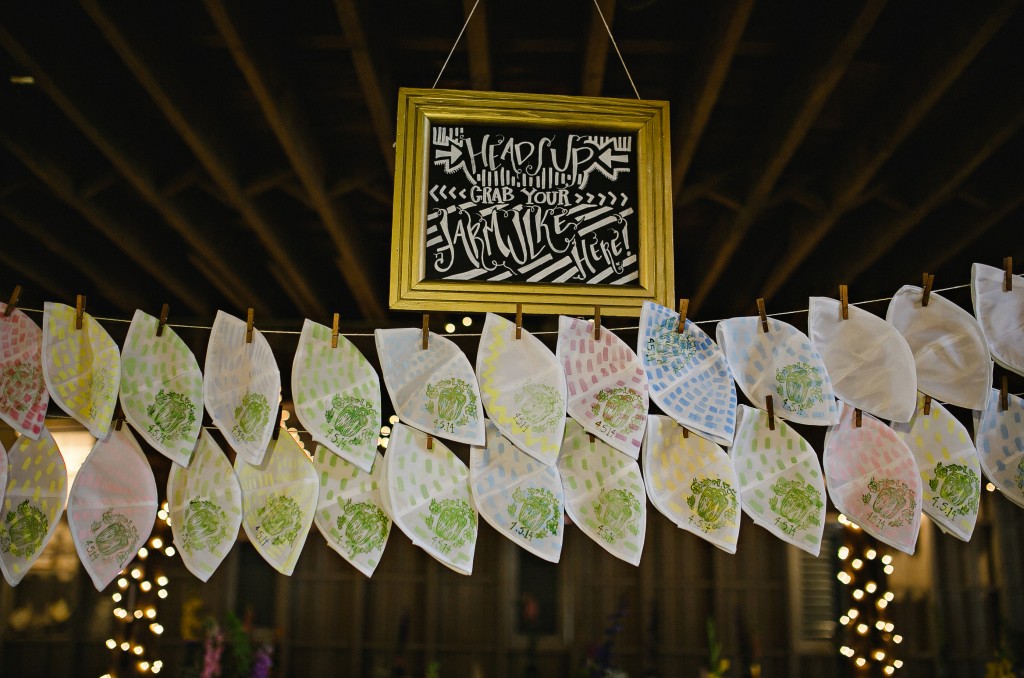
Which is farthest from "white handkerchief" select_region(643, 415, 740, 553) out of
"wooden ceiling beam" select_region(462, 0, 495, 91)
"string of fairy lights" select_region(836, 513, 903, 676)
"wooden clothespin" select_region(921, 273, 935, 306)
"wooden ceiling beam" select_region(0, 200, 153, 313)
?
"string of fairy lights" select_region(836, 513, 903, 676)

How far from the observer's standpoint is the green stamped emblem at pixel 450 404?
6.57 feet

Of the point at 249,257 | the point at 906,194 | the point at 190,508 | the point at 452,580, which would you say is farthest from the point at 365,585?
the point at 906,194

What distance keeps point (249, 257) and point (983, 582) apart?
18.0 feet

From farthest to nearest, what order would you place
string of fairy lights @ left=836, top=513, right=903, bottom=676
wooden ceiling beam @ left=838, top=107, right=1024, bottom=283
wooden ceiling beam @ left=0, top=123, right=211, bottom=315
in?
string of fairy lights @ left=836, top=513, right=903, bottom=676
wooden ceiling beam @ left=0, top=123, right=211, bottom=315
wooden ceiling beam @ left=838, top=107, right=1024, bottom=283

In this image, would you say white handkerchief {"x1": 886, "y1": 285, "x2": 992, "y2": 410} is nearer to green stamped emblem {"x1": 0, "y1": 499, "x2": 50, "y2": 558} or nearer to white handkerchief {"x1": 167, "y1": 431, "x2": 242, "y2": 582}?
white handkerchief {"x1": 167, "y1": 431, "x2": 242, "y2": 582}

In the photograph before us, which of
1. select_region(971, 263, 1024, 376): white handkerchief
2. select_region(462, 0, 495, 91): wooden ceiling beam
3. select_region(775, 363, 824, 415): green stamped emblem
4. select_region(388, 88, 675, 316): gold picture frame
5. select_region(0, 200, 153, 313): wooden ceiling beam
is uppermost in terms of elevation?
select_region(462, 0, 495, 91): wooden ceiling beam

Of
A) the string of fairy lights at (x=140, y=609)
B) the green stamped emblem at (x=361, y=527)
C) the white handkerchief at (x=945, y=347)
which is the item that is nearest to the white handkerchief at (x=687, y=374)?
the white handkerchief at (x=945, y=347)

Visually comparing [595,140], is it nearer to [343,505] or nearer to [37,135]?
[343,505]

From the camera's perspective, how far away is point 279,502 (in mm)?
2146

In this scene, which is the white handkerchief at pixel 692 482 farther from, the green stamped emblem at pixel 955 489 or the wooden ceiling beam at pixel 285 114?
the wooden ceiling beam at pixel 285 114

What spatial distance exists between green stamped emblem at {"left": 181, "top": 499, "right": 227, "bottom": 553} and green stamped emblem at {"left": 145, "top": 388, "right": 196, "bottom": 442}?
200 millimetres

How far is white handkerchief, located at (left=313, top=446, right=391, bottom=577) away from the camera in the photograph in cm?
213

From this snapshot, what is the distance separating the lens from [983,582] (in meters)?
5.97

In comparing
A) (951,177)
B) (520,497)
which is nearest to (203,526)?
(520,497)
